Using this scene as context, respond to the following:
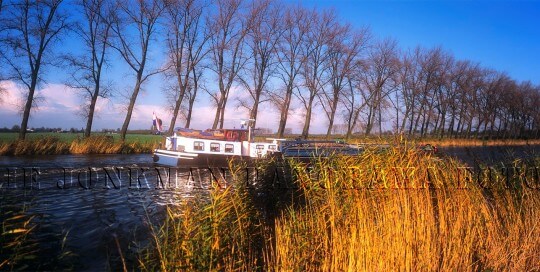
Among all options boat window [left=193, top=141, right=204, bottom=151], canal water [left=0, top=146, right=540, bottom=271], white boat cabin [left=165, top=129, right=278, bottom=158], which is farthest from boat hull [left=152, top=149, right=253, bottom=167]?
canal water [left=0, top=146, right=540, bottom=271]

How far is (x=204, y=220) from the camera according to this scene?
250 inches

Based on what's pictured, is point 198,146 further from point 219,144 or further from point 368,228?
point 368,228

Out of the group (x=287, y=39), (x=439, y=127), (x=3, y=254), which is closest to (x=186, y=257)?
(x=3, y=254)

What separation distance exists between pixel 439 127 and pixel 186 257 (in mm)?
68509

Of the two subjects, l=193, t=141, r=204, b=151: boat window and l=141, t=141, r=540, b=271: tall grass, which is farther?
l=193, t=141, r=204, b=151: boat window

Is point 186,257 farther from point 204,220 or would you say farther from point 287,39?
point 287,39

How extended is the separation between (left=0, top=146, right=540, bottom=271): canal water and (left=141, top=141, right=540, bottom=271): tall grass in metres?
1.05

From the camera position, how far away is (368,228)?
22.0 feet

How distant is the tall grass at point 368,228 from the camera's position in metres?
6.18

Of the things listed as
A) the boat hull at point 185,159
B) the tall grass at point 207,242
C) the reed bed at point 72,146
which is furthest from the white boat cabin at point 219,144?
the tall grass at point 207,242

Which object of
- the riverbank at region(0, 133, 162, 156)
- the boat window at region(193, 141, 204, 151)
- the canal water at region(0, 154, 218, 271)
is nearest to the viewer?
the canal water at region(0, 154, 218, 271)

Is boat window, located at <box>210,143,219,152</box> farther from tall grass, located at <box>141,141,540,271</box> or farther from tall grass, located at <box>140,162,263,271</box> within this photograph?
tall grass, located at <box>140,162,263,271</box>

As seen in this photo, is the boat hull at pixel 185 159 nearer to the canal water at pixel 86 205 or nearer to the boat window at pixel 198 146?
the boat window at pixel 198 146

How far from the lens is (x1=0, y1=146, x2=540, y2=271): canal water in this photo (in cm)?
727
